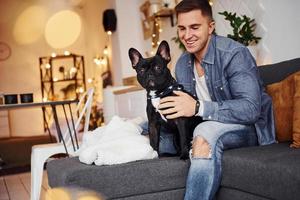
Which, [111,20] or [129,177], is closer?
[129,177]

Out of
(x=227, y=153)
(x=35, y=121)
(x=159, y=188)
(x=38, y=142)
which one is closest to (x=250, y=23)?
(x=227, y=153)

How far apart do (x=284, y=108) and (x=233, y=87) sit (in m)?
0.40

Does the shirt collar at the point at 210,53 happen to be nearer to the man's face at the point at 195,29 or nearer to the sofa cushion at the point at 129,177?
the man's face at the point at 195,29

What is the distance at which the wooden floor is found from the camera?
3.20m

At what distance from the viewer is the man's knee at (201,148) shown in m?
1.53

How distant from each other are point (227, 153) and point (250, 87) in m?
0.31

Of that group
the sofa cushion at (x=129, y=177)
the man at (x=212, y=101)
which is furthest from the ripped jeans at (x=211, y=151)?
the sofa cushion at (x=129, y=177)

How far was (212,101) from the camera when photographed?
5.80 feet

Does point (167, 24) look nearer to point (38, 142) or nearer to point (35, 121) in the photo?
point (38, 142)

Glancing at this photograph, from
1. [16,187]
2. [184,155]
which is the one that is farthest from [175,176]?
[16,187]

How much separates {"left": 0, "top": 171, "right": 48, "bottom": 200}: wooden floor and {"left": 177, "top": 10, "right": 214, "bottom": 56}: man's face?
1.89 metres

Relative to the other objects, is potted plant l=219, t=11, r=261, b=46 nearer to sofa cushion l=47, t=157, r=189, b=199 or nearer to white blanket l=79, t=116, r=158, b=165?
white blanket l=79, t=116, r=158, b=165

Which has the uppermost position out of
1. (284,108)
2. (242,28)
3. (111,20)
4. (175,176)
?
(111,20)

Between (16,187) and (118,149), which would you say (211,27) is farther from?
(16,187)
